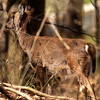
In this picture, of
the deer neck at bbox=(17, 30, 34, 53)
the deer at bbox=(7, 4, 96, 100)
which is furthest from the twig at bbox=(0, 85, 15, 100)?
the deer neck at bbox=(17, 30, 34, 53)

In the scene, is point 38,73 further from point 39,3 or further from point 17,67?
point 39,3

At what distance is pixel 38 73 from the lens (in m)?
6.07

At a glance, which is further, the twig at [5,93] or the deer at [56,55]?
the deer at [56,55]

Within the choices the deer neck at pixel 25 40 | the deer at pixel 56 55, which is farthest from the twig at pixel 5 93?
the deer neck at pixel 25 40

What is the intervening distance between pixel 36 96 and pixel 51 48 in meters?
1.51

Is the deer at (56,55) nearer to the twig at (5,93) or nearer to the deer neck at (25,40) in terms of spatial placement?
the deer neck at (25,40)

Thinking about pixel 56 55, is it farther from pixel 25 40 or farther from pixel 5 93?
pixel 5 93

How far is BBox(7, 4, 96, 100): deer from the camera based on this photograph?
615 cm

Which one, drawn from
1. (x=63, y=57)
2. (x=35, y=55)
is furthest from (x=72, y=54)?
(x=35, y=55)

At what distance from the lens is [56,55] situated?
7.00 meters

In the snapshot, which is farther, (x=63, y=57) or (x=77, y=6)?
(x=77, y=6)

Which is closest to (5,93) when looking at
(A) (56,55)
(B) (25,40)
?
(B) (25,40)

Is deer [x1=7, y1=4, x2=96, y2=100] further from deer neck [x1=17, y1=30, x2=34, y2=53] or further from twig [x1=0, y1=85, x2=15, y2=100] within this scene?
twig [x1=0, y1=85, x2=15, y2=100]

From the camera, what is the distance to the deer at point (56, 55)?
615 cm
